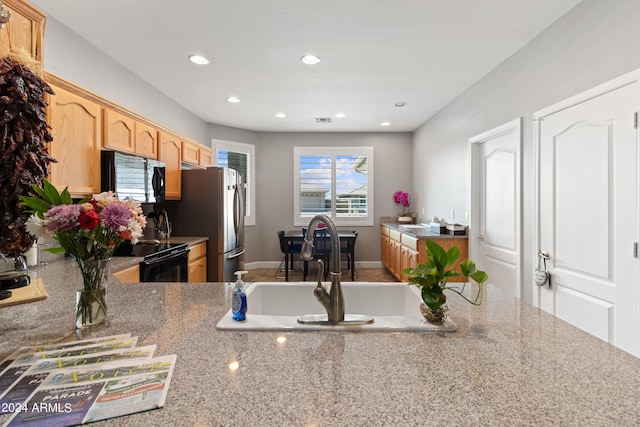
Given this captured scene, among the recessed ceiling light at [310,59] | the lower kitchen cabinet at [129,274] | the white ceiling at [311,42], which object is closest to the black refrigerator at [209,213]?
the white ceiling at [311,42]

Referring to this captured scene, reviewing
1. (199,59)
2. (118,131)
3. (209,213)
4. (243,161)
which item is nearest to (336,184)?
(243,161)

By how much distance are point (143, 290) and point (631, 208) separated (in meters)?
2.47

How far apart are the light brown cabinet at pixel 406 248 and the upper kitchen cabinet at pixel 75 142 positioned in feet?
9.35

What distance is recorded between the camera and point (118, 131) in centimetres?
260

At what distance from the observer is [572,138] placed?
6.89 ft

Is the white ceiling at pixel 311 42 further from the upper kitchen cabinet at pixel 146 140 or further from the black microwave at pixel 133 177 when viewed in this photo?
the black microwave at pixel 133 177

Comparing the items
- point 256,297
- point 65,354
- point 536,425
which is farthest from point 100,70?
point 536,425

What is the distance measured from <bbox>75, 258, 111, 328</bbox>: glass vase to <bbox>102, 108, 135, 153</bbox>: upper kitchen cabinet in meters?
1.82

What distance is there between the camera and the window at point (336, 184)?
593cm

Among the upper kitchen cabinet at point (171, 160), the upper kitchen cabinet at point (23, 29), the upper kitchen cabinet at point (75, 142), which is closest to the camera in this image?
the upper kitchen cabinet at point (23, 29)

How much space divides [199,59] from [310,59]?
100 centimetres

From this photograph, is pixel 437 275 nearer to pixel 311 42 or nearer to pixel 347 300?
pixel 347 300

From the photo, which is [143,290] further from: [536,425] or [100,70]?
[100,70]

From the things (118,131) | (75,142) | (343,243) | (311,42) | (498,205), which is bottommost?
(343,243)
